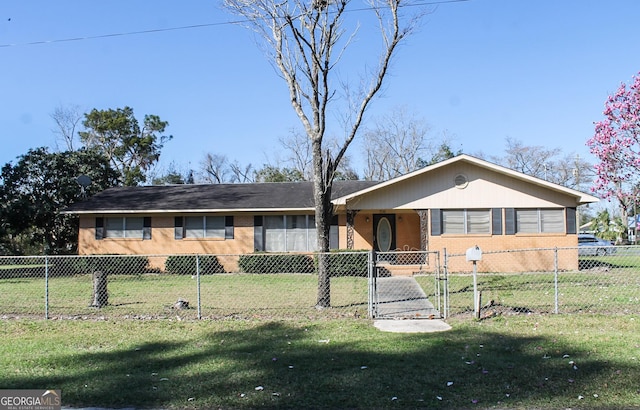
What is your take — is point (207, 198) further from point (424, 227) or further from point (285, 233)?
point (424, 227)

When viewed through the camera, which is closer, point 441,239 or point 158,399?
point 158,399

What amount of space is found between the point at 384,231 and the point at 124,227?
1058cm

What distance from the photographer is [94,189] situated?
27.1m

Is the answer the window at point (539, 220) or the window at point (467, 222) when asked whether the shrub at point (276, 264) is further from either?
the window at point (539, 220)

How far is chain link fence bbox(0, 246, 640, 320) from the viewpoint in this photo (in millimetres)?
10094

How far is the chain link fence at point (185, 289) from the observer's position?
10352 millimetres

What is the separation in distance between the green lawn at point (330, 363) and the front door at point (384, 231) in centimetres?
1226

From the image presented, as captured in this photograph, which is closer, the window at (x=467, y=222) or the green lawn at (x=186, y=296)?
the green lawn at (x=186, y=296)

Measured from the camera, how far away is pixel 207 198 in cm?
2259

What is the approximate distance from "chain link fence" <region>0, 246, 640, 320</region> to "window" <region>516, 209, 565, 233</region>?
985 mm

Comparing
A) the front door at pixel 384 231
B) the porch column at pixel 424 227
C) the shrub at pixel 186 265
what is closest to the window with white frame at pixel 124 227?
the shrub at pixel 186 265

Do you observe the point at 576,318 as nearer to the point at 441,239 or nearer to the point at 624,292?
the point at 624,292

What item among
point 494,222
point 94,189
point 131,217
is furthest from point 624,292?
point 94,189

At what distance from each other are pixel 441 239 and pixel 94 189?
58.5ft
